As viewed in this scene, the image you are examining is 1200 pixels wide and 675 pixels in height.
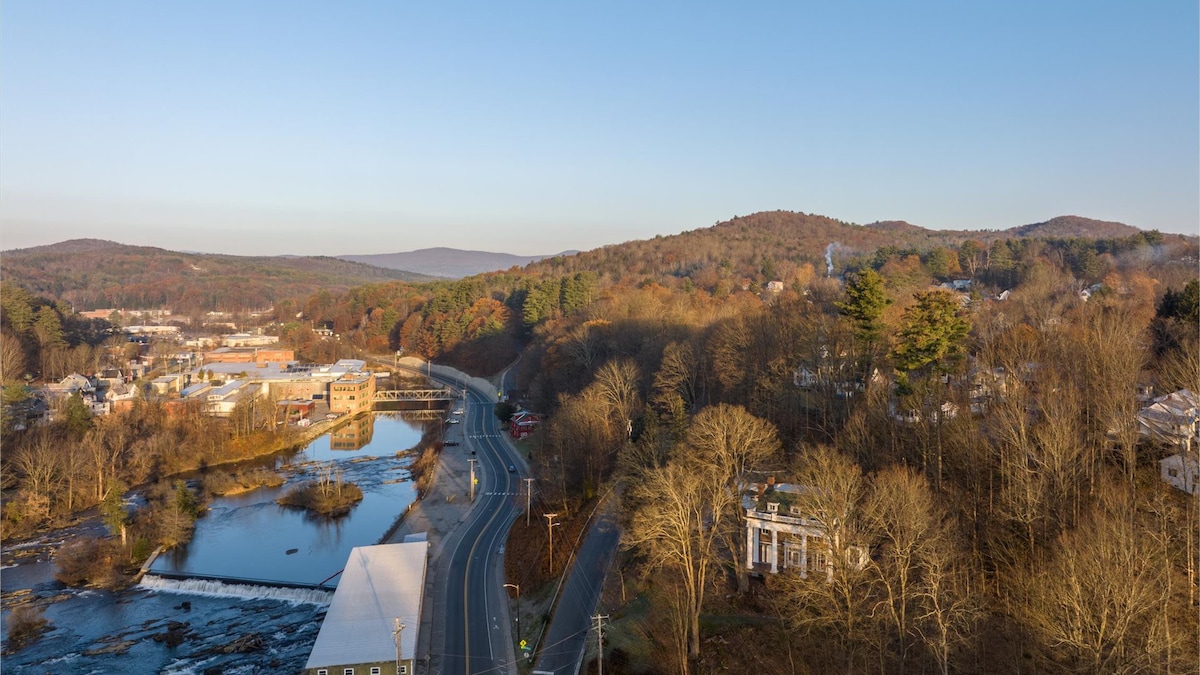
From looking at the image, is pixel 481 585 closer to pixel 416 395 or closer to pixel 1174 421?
pixel 1174 421

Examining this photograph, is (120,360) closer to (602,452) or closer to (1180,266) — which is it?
(602,452)

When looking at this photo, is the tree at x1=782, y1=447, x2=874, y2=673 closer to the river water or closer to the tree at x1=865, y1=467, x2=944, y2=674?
the tree at x1=865, y1=467, x2=944, y2=674

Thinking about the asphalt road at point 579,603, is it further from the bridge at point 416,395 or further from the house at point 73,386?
the house at point 73,386

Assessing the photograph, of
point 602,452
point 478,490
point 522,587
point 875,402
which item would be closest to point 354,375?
point 478,490

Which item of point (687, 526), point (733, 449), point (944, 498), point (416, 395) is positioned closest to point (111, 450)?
point (416, 395)

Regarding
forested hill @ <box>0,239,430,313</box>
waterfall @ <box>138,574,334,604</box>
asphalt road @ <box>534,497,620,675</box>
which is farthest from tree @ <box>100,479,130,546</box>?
forested hill @ <box>0,239,430,313</box>

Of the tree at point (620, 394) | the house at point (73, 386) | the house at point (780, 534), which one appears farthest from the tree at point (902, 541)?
the house at point (73, 386)
